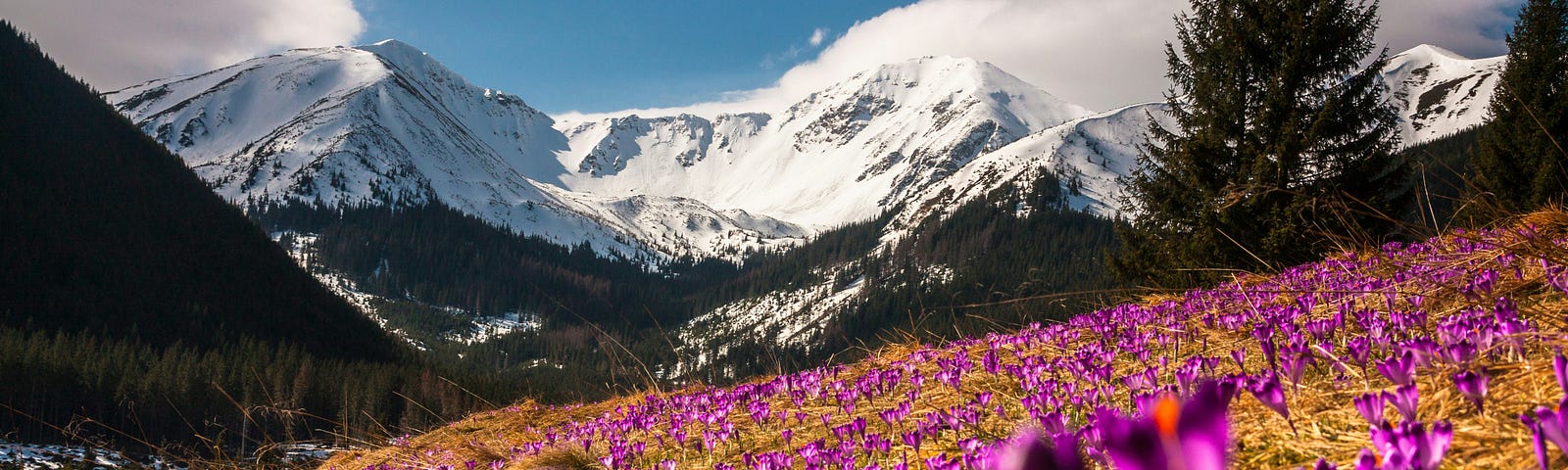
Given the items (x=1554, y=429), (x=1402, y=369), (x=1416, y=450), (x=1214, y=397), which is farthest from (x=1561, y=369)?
(x=1214, y=397)

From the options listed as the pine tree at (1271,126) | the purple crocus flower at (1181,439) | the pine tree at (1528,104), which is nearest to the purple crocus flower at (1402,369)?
the purple crocus flower at (1181,439)

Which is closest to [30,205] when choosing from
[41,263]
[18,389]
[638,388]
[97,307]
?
[41,263]

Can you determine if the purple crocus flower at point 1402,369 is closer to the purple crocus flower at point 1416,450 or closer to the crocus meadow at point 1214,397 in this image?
the crocus meadow at point 1214,397

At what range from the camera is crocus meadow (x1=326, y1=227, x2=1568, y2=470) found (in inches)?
54.5

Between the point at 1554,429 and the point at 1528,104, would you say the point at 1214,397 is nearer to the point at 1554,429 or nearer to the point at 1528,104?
the point at 1554,429

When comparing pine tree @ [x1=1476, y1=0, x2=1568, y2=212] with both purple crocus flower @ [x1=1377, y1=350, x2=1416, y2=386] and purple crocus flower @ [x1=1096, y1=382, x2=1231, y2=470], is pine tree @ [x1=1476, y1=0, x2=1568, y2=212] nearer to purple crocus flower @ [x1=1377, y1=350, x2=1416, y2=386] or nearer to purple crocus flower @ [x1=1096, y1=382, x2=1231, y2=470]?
purple crocus flower @ [x1=1377, y1=350, x2=1416, y2=386]

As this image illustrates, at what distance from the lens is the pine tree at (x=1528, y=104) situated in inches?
909

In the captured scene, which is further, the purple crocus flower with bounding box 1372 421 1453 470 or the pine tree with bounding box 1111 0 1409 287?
the pine tree with bounding box 1111 0 1409 287

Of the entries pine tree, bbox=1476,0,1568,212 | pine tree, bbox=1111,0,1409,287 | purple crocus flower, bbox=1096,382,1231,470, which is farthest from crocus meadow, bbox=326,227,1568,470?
pine tree, bbox=1476,0,1568,212

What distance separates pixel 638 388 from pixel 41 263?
18348 centimetres

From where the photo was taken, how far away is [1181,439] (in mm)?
446

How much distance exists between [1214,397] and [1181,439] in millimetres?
39

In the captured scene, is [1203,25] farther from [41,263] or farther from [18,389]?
[41,263]

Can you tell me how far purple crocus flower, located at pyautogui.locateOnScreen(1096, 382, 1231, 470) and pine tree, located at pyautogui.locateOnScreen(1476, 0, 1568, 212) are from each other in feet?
102
